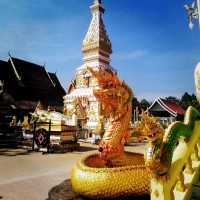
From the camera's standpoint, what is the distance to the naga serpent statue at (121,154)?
6.85ft

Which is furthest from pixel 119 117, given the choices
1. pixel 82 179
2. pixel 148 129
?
pixel 148 129

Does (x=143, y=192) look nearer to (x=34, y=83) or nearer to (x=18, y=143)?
(x=18, y=143)

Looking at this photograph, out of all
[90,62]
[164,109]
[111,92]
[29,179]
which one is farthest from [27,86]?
[111,92]

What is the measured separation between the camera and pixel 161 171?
206 cm

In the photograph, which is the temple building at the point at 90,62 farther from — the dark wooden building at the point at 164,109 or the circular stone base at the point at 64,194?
the circular stone base at the point at 64,194

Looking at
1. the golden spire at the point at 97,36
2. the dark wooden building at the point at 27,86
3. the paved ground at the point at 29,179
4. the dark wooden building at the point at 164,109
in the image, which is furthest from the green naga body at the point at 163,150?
the golden spire at the point at 97,36

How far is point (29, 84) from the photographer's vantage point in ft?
94.4

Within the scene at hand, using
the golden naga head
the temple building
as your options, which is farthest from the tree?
the temple building

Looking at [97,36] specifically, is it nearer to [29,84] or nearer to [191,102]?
[29,84]

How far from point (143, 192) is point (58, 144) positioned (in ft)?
31.2

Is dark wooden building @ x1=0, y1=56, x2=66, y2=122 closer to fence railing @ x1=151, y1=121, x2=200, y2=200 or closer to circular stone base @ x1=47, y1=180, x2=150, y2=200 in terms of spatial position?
circular stone base @ x1=47, y1=180, x2=150, y2=200

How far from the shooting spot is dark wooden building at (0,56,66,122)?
81.9 ft

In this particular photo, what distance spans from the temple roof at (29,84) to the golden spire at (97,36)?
644 centimetres

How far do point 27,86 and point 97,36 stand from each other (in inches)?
344
